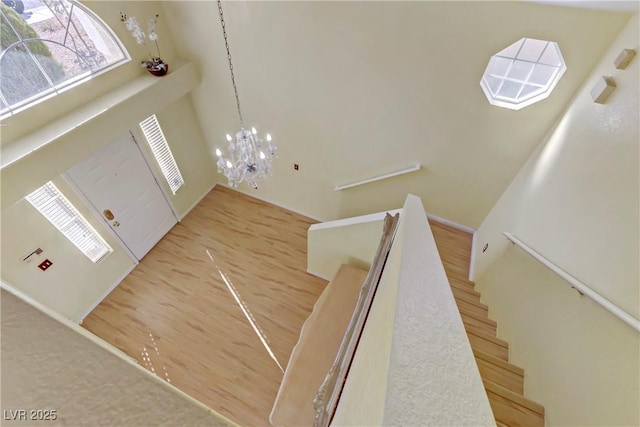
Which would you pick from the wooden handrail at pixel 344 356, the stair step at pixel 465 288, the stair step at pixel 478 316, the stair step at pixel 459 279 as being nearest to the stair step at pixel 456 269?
the stair step at pixel 459 279

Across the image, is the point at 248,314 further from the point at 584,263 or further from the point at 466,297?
the point at 584,263

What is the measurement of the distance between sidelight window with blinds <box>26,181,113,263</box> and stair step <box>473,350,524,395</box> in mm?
4620

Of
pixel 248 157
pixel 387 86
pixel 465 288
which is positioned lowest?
pixel 465 288

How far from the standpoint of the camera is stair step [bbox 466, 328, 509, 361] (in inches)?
95.5

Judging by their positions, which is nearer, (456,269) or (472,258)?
(456,269)

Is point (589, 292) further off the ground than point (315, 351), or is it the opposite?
point (589, 292)

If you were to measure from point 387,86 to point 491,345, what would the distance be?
2.90 meters

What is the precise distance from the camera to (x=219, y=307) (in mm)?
4199

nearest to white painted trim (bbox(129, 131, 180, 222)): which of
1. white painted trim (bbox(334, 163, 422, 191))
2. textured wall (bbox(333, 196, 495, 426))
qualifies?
white painted trim (bbox(334, 163, 422, 191))

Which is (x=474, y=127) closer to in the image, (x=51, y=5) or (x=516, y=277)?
(x=516, y=277)

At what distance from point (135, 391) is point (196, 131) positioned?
523 cm

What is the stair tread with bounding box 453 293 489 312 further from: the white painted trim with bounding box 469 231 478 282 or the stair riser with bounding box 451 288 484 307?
the white painted trim with bounding box 469 231 478 282

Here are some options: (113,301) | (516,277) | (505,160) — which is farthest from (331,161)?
(113,301)

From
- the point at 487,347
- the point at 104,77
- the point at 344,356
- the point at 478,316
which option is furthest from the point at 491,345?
the point at 104,77
